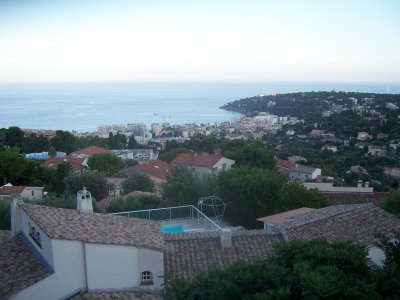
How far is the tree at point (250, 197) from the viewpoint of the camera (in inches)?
659

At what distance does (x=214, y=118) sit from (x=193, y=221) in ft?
415

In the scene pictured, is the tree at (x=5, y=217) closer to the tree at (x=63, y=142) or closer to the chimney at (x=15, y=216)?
the chimney at (x=15, y=216)

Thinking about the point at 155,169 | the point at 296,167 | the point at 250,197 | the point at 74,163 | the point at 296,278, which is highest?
the point at 296,278

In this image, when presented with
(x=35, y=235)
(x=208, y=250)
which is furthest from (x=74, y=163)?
(x=208, y=250)

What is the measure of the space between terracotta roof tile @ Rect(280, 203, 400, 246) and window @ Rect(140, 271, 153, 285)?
3604 mm

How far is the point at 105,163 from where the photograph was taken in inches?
1377

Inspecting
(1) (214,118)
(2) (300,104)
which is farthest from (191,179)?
(1) (214,118)

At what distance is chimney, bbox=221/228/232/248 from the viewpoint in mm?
10023

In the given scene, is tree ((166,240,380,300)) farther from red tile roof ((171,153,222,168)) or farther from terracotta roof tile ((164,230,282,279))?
red tile roof ((171,153,222,168))

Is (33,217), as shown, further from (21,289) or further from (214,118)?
(214,118)

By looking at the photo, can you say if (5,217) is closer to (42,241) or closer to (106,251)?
(42,241)

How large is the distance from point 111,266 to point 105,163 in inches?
1067

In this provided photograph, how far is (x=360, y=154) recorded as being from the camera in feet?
165

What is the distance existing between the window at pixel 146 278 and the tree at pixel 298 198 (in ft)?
33.2
